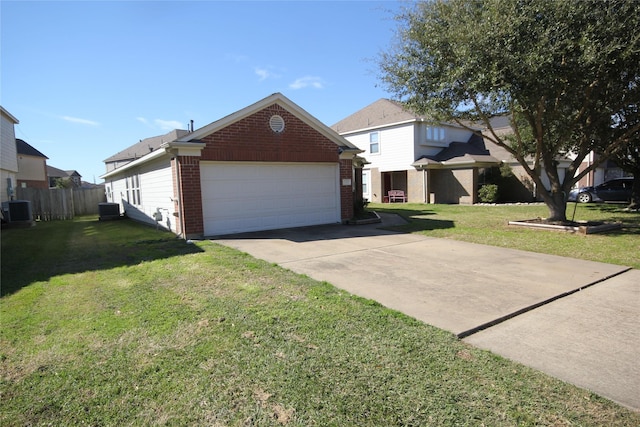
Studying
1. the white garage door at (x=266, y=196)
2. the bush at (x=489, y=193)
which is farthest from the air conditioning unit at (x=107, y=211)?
the bush at (x=489, y=193)

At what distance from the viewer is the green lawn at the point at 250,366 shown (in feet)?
8.21

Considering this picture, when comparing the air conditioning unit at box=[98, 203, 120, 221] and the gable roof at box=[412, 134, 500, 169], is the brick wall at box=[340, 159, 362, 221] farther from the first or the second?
the air conditioning unit at box=[98, 203, 120, 221]

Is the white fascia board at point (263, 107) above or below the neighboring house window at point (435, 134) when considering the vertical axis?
below

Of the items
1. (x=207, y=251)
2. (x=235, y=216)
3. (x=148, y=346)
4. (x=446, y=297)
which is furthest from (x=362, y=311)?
(x=235, y=216)

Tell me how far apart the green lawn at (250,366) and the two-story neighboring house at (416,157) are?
17659 millimetres

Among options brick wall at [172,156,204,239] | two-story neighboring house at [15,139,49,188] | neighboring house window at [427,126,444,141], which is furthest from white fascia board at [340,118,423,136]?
two-story neighboring house at [15,139,49,188]

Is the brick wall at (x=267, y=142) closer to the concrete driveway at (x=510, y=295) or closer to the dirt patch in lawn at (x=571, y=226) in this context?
the concrete driveway at (x=510, y=295)

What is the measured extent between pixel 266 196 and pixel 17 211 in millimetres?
11720

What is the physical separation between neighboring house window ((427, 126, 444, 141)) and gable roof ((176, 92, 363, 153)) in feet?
38.0

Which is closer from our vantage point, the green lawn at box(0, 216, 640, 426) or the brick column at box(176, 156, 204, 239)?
the green lawn at box(0, 216, 640, 426)

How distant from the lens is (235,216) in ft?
35.2

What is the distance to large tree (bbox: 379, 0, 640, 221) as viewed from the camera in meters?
7.88

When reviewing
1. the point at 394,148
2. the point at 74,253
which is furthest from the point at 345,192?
the point at 394,148

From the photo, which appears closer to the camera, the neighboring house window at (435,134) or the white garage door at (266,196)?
the white garage door at (266,196)
